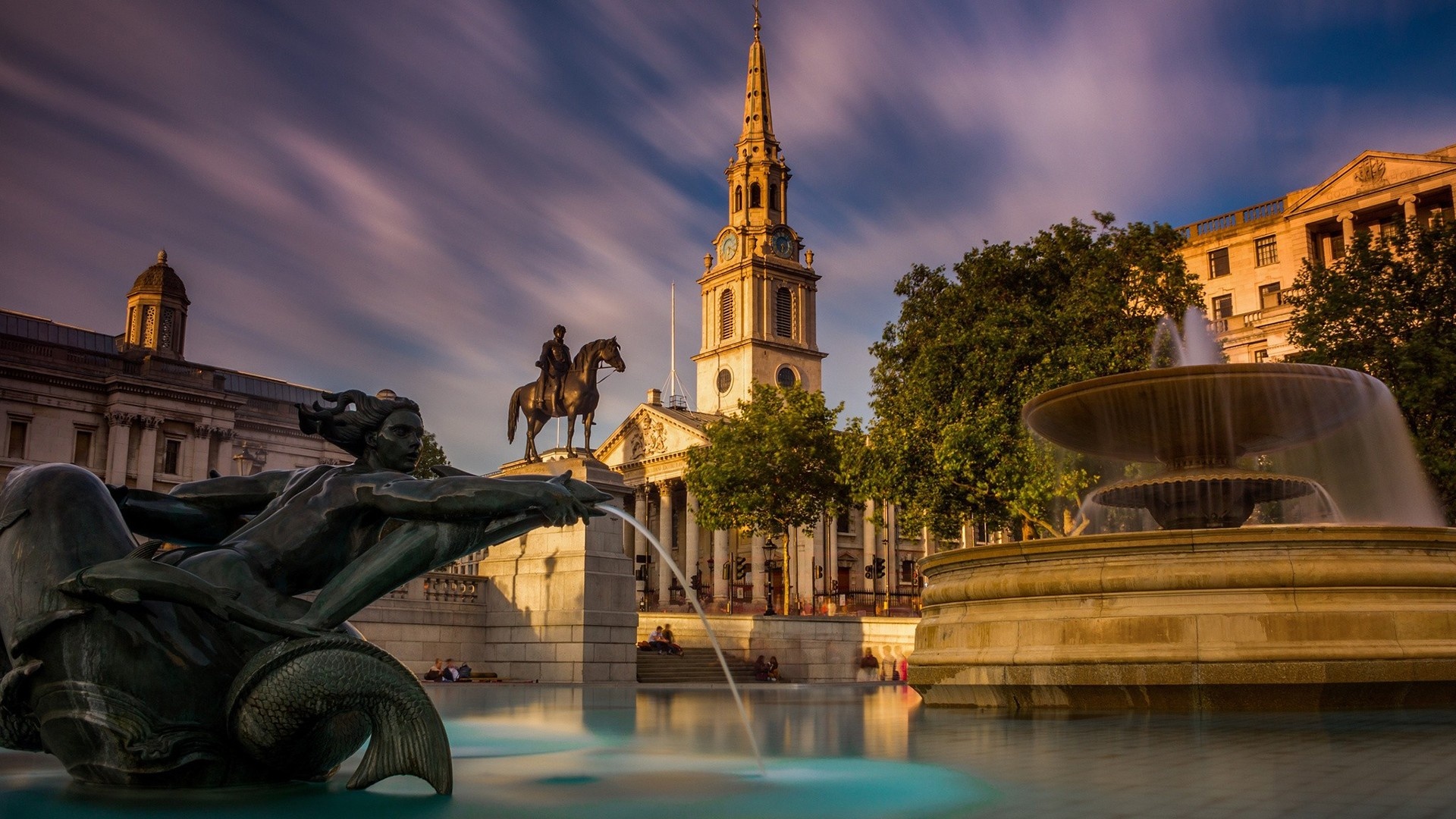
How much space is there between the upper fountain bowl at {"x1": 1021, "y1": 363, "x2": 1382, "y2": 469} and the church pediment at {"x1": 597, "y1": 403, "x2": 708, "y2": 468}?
6348 centimetres

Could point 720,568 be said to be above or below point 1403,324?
below

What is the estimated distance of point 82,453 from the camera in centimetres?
6028

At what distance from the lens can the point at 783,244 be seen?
301ft

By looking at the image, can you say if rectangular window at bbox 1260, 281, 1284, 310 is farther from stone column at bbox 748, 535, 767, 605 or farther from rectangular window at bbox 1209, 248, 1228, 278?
stone column at bbox 748, 535, 767, 605

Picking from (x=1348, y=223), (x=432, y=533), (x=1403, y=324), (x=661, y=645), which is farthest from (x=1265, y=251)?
(x=432, y=533)

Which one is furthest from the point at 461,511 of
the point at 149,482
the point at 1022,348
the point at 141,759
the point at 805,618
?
the point at 149,482

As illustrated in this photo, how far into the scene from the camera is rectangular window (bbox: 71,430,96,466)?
60.2m

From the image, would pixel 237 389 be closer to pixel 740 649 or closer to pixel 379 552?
pixel 740 649

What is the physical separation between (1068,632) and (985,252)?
26453mm

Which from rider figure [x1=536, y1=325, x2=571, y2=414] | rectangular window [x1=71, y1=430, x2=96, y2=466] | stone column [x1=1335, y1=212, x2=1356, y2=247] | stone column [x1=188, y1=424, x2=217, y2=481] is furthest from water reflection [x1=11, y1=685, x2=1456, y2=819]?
stone column [x1=188, y1=424, x2=217, y2=481]

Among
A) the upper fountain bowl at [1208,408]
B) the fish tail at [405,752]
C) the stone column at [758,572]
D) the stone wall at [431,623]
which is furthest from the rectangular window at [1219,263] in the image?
the fish tail at [405,752]

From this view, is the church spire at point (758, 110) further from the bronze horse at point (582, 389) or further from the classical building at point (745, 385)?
the bronze horse at point (582, 389)

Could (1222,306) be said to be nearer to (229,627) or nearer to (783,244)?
(783,244)

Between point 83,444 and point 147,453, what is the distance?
A: 307 cm
